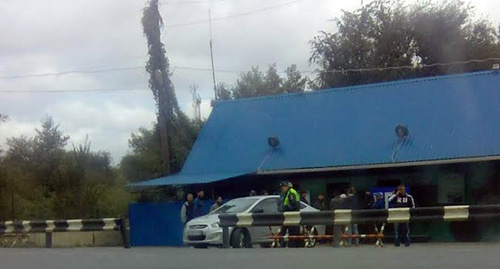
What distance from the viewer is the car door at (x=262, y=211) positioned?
20.3m

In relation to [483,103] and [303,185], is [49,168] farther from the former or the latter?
[483,103]

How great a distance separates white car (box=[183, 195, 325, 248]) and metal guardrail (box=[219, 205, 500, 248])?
93 cm

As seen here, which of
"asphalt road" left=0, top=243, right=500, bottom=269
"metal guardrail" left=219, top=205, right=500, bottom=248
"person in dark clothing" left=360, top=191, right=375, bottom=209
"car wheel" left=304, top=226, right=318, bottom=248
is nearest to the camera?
"asphalt road" left=0, top=243, right=500, bottom=269

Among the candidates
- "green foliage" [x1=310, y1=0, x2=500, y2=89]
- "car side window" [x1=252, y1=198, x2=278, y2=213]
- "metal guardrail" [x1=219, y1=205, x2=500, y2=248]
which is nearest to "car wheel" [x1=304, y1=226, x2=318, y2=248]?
"car side window" [x1=252, y1=198, x2=278, y2=213]

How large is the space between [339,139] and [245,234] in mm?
9071

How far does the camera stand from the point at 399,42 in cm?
4578

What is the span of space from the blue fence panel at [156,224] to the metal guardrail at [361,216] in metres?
8.04

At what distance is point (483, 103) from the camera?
2588 cm

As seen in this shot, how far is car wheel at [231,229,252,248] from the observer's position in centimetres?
1936

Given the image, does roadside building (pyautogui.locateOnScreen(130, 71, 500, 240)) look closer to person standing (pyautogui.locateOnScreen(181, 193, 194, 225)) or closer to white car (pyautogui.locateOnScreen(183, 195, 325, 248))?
person standing (pyautogui.locateOnScreen(181, 193, 194, 225))

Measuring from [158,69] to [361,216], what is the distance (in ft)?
62.9

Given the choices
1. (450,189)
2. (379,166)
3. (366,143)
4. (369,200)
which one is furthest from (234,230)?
(450,189)

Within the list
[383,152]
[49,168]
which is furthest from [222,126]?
[49,168]

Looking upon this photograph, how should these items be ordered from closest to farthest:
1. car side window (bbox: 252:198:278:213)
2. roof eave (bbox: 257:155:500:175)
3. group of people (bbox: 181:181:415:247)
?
group of people (bbox: 181:181:415:247)
car side window (bbox: 252:198:278:213)
roof eave (bbox: 257:155:500:175)
